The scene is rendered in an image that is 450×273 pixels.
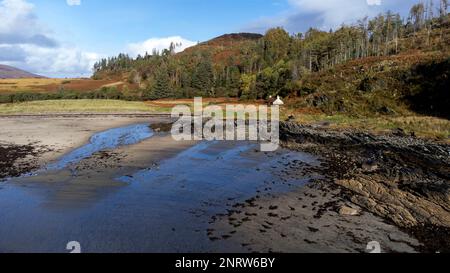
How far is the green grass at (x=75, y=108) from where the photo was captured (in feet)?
212

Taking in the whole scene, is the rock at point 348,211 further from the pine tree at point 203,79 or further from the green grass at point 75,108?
the pine tree at point 203,79

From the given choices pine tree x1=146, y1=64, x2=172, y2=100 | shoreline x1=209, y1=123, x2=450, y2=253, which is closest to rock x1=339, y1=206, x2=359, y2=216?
shoreline x1=209, y1=123, x2=450, y2=253

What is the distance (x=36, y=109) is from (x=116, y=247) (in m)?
64.2

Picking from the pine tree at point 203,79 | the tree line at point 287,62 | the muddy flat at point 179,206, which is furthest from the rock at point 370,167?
the pine tree at point 203,79

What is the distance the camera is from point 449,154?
21969 millimetres

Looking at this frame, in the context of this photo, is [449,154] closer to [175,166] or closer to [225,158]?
[225,158]

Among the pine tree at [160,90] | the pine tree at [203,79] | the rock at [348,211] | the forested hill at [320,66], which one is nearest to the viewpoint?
the rock at [348,211]

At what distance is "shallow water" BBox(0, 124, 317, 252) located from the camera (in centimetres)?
1153

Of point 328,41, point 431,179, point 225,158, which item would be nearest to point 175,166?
point 225,158

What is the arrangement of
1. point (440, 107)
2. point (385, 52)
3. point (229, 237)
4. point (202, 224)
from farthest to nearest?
point (385, 52) < point (440, 107) < point (202, 224) < point (229, 237)

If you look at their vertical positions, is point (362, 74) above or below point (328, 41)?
below

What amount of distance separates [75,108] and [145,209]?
60.6 metres

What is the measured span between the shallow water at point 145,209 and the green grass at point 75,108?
4629 centimetres

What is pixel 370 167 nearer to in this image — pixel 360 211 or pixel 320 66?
pixel 360 211
